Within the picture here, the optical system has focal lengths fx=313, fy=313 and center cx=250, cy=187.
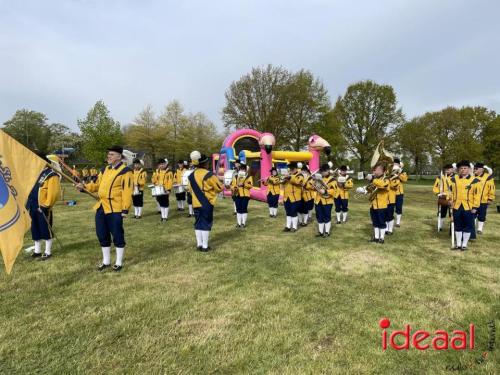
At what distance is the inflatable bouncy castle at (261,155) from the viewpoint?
48.6ft

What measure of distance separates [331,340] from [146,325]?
2202mm

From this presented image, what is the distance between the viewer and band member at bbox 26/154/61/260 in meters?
6.32

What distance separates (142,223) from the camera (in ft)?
34.7

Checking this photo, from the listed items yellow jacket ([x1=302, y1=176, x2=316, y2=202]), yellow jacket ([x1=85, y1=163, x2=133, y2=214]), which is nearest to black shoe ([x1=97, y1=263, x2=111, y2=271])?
yellow jacket ([x1=85, y1=163, x2=133, y2=214])

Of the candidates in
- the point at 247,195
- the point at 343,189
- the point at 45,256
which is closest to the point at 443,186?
the point at 343,189

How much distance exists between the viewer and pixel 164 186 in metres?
11.5

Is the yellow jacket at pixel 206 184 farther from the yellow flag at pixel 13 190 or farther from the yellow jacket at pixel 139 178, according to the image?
the yellow jacket at pixel 139 178

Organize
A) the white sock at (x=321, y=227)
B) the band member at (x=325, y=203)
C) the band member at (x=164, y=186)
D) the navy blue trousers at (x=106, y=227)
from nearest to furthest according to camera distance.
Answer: the navy blue trousers at (x=106, y=227), the band member at (x=325, y=203), the white sock at (x=321, y=227), the band member at (x=164, y=186)

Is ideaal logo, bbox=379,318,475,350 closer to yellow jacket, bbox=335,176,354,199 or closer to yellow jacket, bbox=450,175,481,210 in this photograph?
yellow jacket, bbox=450,175,481,210

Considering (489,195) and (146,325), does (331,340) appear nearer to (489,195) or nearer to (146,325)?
(146,325)

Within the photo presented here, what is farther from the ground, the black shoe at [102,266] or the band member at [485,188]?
the band member at [485,188]

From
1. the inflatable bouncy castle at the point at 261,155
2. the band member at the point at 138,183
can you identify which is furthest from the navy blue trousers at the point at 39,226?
the inflatable bouncy castle at the point at 261,155

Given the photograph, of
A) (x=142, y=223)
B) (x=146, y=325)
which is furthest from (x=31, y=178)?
(x=142, y=223)

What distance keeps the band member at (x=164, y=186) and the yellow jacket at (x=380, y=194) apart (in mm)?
7040
